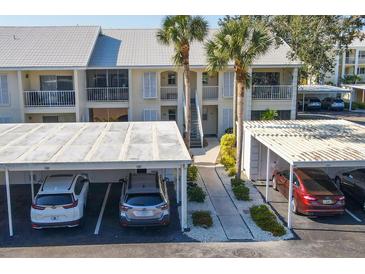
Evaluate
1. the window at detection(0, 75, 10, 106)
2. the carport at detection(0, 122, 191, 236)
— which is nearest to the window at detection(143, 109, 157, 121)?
the carport at detection(0, 122, 191, 236)

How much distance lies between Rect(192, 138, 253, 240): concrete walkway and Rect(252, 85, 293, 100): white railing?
4619 millimetres

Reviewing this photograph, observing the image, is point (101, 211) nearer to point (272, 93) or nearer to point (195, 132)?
point (195, 132)

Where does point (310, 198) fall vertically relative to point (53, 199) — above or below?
below

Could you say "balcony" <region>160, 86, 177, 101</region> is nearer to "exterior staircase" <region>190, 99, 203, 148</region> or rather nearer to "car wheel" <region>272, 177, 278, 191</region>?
"exterior staircase" <region>190, 99, 203, 148</region>

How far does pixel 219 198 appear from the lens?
56.0 ft

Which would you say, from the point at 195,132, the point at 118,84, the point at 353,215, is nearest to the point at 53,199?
the point at 353,215

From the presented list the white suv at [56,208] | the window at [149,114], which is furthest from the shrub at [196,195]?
the window at [149,114]

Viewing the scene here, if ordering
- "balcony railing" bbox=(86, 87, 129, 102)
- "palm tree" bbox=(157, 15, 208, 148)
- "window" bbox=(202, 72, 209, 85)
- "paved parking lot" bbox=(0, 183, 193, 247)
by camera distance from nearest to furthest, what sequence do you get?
"paved parking lot" bbox=(0, 183, 193, 247) < "palm tree" bbox=(157, 15, 208, 148) < "balcony railing" bbox=(86, 87, 129, 102) < "window" bbox=(202, 72, 209, 85)

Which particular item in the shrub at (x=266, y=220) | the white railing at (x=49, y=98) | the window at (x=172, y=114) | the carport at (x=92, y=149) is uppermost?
the white railing at (x=49, y=98)

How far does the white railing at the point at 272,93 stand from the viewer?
27750 millimetres

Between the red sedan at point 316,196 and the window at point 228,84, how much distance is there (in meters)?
12.3

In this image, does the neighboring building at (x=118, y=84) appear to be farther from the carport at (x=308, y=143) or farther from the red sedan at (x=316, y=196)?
the red sedan at (x=316, y=196)

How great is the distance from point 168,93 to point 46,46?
28.1 ft

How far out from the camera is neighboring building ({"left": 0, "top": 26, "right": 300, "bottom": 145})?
84.7 ft
